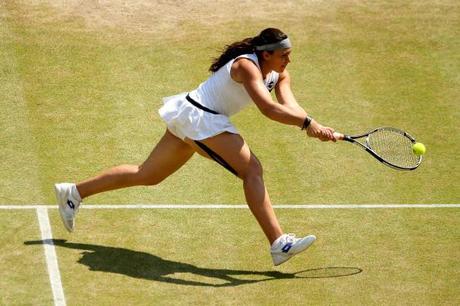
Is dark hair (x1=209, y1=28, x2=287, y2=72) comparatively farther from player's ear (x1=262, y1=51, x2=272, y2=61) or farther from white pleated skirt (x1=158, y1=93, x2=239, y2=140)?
white pleated skirt (x1=158, y1=93, x2=239, y2=140)

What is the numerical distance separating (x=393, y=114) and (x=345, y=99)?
58 centimetres

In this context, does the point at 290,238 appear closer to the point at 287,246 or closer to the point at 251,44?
the point at 287,246

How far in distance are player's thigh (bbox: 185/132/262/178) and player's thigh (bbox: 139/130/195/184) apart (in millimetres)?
377

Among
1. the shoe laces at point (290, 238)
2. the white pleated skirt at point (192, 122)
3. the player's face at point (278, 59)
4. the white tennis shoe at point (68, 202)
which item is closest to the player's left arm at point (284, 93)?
the player's face at point (278, 59)

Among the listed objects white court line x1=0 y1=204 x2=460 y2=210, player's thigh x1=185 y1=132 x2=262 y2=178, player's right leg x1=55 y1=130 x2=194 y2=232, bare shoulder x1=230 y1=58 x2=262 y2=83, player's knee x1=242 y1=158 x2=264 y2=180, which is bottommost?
white court line x1=0 y1=204 x2=460 y2=210

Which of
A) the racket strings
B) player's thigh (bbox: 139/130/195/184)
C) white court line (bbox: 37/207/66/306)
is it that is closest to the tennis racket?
the racket strings

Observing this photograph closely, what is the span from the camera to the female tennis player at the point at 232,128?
34.6ft

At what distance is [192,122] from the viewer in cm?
1071

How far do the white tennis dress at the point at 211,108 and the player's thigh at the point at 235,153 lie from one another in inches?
2.0

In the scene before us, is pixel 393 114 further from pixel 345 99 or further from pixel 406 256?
pixel 406 256

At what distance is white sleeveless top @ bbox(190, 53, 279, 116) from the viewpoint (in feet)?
35.4

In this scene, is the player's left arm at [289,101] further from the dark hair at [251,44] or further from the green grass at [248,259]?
the green grass at [248,259]

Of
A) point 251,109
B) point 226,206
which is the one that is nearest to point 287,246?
point 226,206

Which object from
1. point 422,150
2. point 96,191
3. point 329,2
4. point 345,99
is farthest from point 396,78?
point 96,191
